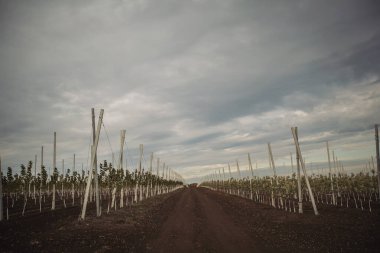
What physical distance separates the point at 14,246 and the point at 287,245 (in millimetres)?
11390

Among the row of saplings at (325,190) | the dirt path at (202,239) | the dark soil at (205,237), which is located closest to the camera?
the dark soil at (205,237)

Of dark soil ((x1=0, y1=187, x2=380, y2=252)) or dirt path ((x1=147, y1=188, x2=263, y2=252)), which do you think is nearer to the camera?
dark soil ((x1=0, y1=187, x2=380, y2=252))

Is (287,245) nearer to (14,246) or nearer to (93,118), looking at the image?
(14,246)

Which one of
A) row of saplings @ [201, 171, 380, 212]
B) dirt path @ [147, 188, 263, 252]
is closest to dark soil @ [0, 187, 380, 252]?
dirt path @ [147, 188, 263, 252]

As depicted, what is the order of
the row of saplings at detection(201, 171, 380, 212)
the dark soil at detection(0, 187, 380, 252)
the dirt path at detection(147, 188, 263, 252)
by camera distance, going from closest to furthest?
the dark soil at detection(0, 187, 380, 252), the dirt path at detection(147, 188, 263, 252), the row of saplings at detection(201, 171, 380, 212)

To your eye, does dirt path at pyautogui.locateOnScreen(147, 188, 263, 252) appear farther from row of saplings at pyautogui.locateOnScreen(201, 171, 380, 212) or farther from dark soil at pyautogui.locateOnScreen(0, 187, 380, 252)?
row of saplings at pyautogui.locateOnScreen(201, 171, 380, 212)

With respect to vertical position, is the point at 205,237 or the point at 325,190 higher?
the point at 205,237

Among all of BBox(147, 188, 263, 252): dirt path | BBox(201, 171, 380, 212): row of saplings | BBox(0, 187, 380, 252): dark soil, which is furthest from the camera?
BBox(201, 171, 380, 212): row of saplings

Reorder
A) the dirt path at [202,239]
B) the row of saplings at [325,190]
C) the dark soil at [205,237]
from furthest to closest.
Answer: the row of saplings at [325,190] → the dirt path at [202,239] → the dark soil at [205,237]

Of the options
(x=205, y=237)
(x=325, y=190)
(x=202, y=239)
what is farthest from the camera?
(x=325, y=190)

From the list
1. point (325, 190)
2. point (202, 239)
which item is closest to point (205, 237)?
point (202, 239)

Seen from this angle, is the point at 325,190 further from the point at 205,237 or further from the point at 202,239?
the point at 202,239

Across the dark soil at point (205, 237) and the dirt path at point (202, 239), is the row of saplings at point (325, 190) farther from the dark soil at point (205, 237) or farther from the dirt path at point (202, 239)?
the dirt path at point (202, 239)

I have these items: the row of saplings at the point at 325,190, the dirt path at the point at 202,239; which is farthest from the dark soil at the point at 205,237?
the row of saplings at the point at 325,190
